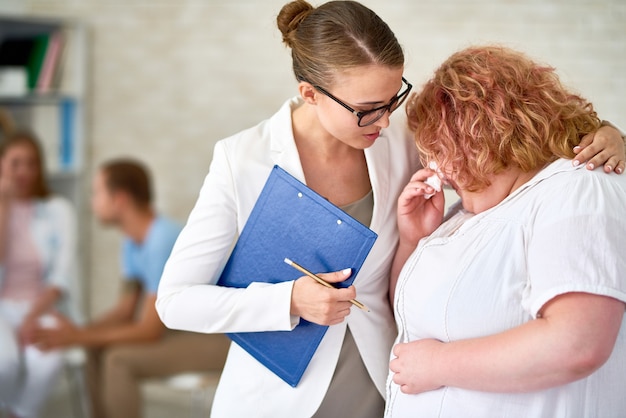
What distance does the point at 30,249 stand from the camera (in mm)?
4031

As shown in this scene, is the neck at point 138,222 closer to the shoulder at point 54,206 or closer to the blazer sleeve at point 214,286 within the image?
the shoulder at point 54,206

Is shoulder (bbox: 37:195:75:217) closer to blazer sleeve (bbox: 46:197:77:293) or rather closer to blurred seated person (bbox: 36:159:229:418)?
blazer sleeve (bbox: 46:197:77:293)

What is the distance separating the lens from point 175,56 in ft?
13.4

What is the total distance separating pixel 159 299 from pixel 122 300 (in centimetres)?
249

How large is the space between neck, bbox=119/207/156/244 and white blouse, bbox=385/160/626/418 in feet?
8.17

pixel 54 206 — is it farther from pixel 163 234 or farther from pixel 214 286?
pixel 214 286

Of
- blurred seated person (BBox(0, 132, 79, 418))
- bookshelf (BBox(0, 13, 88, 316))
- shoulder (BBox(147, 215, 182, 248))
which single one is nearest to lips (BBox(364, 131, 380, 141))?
shoulder (BBox(147, 215, 182, 248))

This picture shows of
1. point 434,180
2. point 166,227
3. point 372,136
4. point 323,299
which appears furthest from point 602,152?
point 166,227

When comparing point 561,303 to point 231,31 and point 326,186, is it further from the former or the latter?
point 231,31

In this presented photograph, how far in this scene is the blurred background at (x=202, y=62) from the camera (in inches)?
122

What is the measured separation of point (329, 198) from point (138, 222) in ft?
7.51

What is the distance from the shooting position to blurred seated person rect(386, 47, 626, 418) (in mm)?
1203

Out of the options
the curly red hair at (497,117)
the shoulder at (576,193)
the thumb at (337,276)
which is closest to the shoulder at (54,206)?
the thumb at (337,276)

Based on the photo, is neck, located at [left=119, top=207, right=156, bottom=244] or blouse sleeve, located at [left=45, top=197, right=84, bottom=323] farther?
blouse sleeve, located at [left=45, top=197, right=84, bottom=323]
